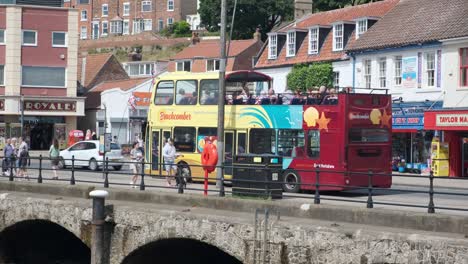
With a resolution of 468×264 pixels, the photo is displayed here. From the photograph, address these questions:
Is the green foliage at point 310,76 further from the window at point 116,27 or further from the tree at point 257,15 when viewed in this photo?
the window at point 116,27

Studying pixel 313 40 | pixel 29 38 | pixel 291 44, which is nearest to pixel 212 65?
pixel 29 38

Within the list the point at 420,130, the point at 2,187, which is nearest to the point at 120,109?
the point at 420,130

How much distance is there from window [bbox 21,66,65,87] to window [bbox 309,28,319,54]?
19534 millimetres

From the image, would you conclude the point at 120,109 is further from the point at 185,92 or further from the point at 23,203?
the point at 23,203

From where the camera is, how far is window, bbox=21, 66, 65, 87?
6234 cm

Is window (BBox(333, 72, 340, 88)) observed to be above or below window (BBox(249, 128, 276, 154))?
above

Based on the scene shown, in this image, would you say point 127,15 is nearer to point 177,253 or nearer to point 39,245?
point 39,245

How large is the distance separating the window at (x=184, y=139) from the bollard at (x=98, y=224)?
14.4 m

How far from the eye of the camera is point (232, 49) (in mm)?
70875

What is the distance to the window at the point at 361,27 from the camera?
50156 millimetres

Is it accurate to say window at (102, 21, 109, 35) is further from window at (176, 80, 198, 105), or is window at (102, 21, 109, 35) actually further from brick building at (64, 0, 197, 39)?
window at (176, 80, 198, 105)

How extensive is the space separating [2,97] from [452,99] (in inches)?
1263

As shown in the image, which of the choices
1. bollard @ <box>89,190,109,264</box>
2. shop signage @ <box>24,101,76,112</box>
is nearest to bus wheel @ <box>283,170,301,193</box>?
bollard @ <box>89,190,109,264</box>

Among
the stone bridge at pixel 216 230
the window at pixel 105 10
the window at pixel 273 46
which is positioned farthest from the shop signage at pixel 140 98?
the window at pixel 105 10
